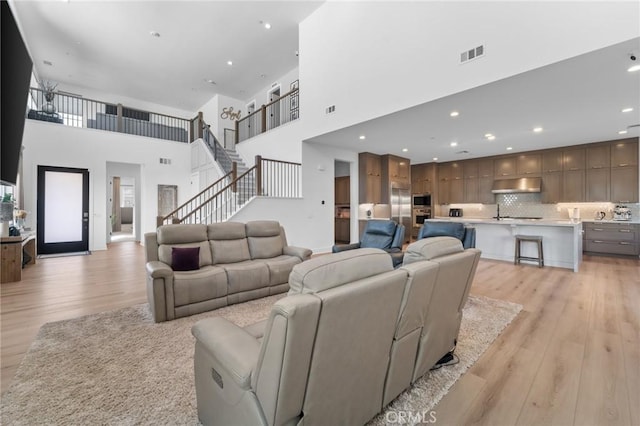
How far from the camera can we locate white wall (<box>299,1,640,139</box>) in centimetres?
308

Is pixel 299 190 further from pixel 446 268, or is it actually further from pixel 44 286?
pixel 446 268

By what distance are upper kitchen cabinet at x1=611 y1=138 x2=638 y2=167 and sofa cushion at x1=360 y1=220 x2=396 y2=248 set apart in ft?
21.4

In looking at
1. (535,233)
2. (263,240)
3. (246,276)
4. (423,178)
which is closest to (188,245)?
(246,276)

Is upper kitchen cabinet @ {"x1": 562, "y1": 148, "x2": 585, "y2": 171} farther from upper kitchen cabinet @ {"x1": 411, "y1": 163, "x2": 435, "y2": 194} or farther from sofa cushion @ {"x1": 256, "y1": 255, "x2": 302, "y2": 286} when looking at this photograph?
sofa cushion @ {"x1": 256, "y1": 255, "x2": 302, "y2": 286}

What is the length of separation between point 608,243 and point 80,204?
13.6 meters

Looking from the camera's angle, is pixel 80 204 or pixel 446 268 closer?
pixel 446 268

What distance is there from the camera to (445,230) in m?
4.51

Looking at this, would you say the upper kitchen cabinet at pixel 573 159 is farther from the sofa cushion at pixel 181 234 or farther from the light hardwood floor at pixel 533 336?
the sofa cushion at pixel 181 234

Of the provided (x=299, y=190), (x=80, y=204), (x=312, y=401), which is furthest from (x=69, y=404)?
(x=80, y=204)

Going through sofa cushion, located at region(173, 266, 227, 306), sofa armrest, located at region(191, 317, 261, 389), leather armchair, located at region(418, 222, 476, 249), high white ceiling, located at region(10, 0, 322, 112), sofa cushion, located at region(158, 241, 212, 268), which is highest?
high white ceiling, located at region(10, 0, 322, 112)

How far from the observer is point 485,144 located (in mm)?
7352

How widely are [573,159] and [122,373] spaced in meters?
10.1

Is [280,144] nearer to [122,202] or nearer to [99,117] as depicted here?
[99,117]

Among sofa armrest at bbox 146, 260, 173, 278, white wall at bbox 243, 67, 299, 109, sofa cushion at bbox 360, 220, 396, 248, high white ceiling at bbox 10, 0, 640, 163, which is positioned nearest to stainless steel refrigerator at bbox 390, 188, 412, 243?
high white ceiling at bbox 10, 0, 640, 163
